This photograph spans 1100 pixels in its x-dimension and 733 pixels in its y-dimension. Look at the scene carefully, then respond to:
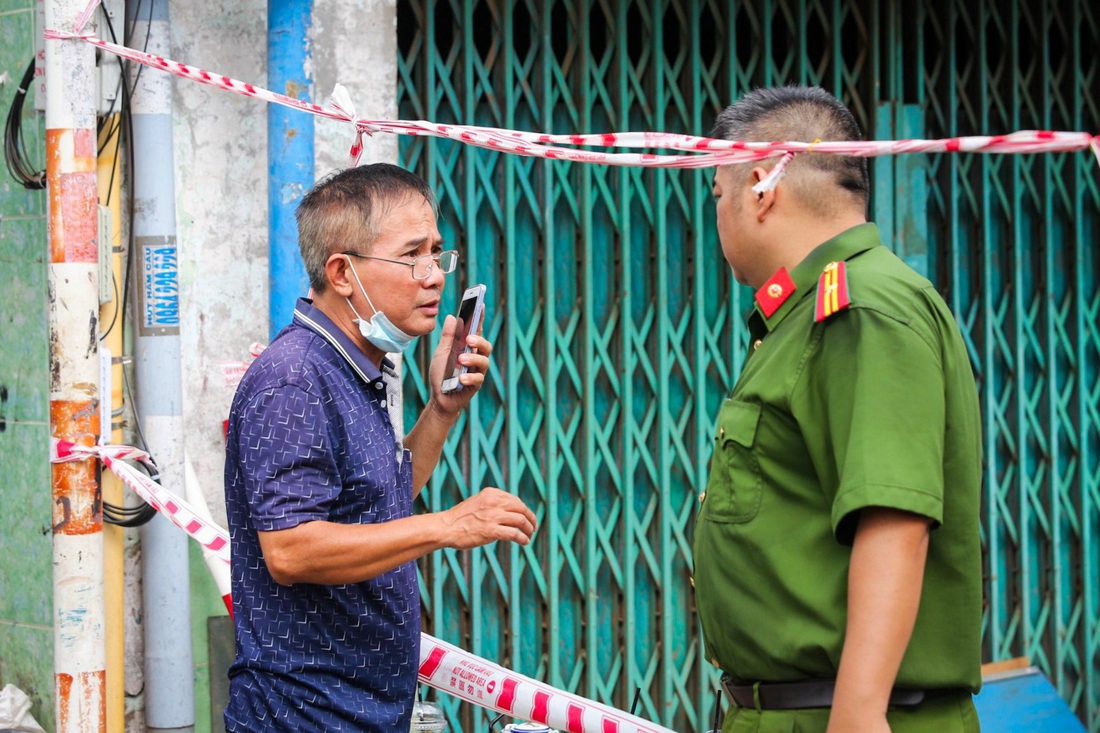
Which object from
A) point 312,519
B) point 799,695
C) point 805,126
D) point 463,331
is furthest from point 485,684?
point 805,126

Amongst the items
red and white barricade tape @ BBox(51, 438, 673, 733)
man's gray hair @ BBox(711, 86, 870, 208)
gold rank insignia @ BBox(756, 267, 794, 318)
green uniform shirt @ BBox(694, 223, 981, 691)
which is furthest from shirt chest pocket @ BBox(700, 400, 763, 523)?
red and white barricade tape @ BBox(51, 438, 673, 733)

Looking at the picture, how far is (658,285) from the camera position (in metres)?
4.99

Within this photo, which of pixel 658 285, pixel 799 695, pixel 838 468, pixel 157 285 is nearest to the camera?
pixel 838 468

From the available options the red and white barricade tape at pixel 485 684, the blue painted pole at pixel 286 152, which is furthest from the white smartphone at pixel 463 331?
the blue painted pole at pixel 286 152

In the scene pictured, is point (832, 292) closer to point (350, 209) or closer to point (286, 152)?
point (350, 209)

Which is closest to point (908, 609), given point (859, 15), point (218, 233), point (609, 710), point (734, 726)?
point (734, 726)

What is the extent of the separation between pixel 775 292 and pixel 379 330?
83 cm

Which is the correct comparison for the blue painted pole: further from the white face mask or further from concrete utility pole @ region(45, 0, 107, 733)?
the white face mask

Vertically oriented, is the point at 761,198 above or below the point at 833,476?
above

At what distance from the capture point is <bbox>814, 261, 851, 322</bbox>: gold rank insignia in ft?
7.20

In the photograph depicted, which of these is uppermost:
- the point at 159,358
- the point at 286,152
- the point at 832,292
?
the point at 286,152

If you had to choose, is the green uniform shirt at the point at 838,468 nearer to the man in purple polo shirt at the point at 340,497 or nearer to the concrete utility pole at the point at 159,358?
the man in purple polo shirt at the point at 340,497

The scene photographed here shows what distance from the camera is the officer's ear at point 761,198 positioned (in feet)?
7.84

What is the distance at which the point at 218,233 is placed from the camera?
4.23 metres
